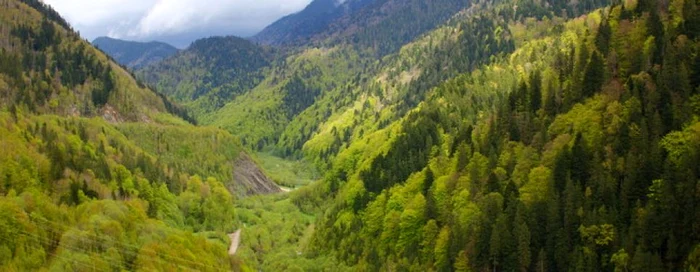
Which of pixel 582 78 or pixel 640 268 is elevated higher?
pixel 582 78

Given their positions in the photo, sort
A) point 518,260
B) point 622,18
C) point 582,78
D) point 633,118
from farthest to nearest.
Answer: point 622,18, point 582,78, point 633,118, point 518,260

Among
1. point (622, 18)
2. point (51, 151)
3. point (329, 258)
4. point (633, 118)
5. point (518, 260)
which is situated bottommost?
point (329, 258)

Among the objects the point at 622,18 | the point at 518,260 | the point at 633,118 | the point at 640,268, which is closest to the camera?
the point at 640,268

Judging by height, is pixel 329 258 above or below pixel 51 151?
below

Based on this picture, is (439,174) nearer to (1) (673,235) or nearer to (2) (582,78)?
(2) (582,78)

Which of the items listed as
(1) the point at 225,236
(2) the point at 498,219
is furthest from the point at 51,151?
(2) the point at 498,219

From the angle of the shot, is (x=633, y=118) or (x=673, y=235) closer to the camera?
(x=673, y=235)

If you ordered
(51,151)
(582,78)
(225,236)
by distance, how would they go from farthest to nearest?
1. (225,236)
2. (51,151)
3. (582,78)

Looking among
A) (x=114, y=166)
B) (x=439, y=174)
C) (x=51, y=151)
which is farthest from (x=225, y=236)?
(x=439, y=174)

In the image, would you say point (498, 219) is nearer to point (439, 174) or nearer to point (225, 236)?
point (439, 174)
